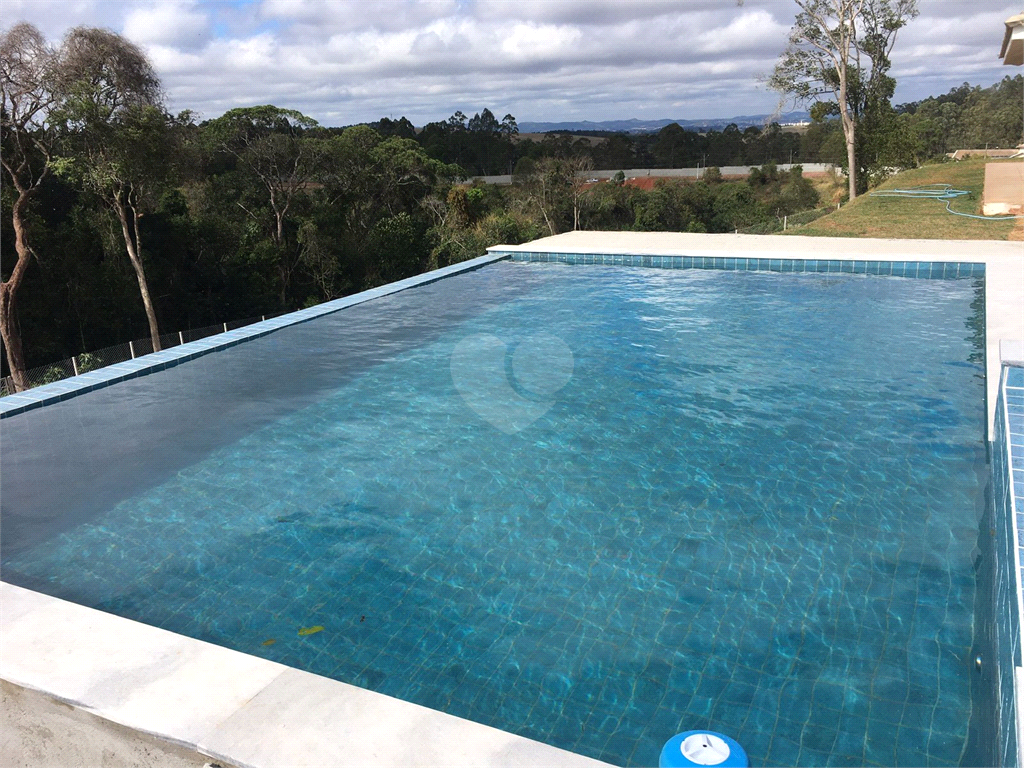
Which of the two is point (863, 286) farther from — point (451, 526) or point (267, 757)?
point (267, 757)

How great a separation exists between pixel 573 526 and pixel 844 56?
17929 millimetres

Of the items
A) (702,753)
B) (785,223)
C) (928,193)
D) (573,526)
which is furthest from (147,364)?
(928,193)

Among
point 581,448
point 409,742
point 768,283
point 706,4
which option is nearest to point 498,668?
point 409,742

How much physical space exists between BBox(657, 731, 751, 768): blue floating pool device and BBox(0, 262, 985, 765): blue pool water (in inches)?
17.5

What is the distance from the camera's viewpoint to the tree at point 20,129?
Result: 1070cm

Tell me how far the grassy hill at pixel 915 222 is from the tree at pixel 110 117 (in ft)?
34.9

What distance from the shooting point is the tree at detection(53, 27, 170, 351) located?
1147 centimetres

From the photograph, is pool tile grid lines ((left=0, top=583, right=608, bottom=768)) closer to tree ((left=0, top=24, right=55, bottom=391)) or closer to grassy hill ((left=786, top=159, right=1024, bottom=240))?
tree ((left=0, top=24, right=55, bottom=391))

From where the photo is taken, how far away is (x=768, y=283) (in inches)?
356

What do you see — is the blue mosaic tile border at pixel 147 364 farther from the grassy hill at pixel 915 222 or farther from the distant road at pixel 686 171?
the distant road at pixel 686 171

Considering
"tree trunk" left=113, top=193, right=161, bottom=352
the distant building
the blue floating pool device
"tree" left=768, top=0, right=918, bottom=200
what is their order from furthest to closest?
"tree" left=768, top=0, right=918, bottom=200 → "tree trunk" left=113, top=193, right=161, bottom=352 → the distant building → the blue floating pool device

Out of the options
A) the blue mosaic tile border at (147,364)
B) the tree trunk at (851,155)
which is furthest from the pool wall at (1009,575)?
the tree trunk at (851,155)

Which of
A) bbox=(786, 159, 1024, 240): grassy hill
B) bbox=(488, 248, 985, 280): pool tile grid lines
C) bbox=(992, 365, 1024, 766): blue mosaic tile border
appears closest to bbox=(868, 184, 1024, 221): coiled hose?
bbox=(786, 159, 1024, 240): grassy hill

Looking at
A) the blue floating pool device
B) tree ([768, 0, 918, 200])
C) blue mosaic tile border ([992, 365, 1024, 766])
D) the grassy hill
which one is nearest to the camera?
the blue floating pool device
